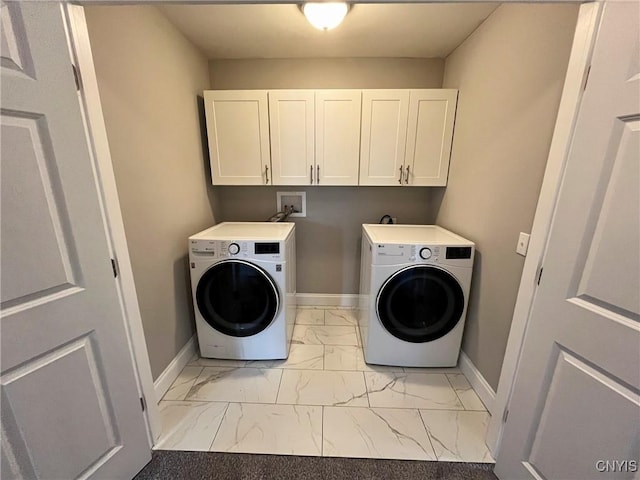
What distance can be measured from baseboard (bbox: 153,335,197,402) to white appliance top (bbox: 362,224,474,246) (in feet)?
5.27

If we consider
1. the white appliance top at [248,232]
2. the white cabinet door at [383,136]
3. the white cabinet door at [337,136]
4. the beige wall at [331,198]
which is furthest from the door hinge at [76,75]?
the white cabinet door at [383,136]

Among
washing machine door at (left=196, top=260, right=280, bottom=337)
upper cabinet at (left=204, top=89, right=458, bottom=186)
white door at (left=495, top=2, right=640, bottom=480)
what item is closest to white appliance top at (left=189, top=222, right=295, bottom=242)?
washing machine door at (left=196, top=260, right=280, bottom=337)

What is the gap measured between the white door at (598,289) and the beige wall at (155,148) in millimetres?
1917

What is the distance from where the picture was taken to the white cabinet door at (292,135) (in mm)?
2076

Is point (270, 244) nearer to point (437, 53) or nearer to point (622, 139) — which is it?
point (622, 139)

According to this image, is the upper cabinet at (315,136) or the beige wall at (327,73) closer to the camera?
the upper cabinet at (315,136)

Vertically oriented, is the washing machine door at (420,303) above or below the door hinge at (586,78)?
below

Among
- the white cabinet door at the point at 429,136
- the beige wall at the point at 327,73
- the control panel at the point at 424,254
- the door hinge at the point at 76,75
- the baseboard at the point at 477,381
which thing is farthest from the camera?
the beige wall at the point at 327,73

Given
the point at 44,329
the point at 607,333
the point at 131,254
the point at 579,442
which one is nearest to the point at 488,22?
the point at 607,333

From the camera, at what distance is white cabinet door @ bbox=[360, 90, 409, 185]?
81.3 inches

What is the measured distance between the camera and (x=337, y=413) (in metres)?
1.55

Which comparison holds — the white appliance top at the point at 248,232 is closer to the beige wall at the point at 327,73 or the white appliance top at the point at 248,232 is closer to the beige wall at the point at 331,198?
the beige wall at the point at 331,198

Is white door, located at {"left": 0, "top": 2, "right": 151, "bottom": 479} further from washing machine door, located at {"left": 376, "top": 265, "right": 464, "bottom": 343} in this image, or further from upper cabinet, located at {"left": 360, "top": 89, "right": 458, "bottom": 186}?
upper cabinet, located at {"left": 360, "top": 89, "right": 458, "bottom": 186}

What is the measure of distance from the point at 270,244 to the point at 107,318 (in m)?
0.92
